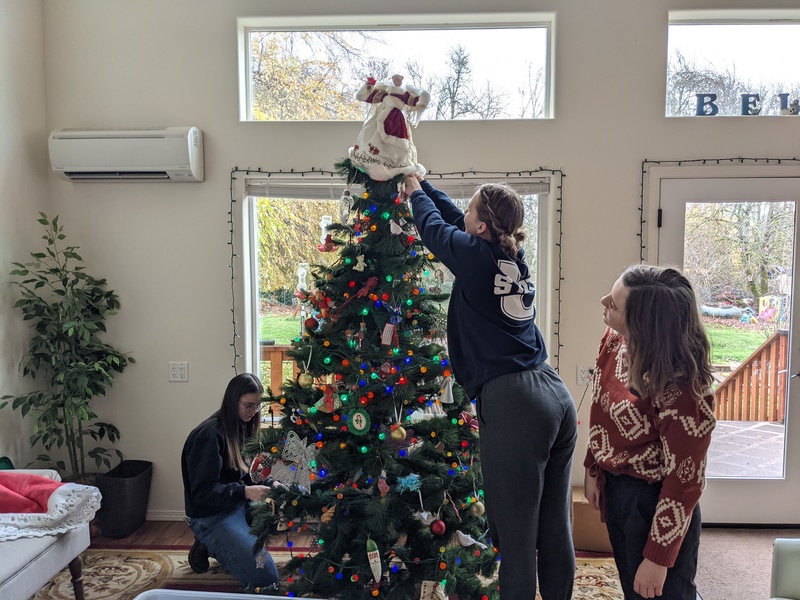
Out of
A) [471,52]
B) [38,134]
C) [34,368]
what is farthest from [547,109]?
[34,368]

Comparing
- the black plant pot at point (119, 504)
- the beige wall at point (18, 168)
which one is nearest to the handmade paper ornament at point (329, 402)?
the black plant pot at point (119, 504)

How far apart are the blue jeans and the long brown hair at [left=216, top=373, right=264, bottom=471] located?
241 millimetres

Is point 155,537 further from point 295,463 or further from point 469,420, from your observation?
point 469,420

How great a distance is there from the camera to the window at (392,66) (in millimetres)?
3053

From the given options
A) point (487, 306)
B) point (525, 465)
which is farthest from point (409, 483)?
point (487, 306)

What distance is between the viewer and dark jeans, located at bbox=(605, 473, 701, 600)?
4.45 ft

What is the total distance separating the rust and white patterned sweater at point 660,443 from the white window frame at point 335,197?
1.58 meters

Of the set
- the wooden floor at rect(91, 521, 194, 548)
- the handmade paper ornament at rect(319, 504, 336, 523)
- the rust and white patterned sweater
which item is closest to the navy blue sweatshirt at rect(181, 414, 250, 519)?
the handmade paper ornament at rect(319, 504, 336, 523)

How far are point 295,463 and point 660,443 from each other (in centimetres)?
121

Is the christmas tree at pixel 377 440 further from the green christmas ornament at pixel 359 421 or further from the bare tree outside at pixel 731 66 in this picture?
the bare tree outside at pixel 731 66

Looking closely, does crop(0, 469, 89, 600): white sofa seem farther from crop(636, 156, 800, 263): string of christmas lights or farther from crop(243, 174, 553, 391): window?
crop(636, 156, 800, 263): string of christmas lights

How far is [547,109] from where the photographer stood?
303cm

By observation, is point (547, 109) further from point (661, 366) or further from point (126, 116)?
Result: point (126, 116)

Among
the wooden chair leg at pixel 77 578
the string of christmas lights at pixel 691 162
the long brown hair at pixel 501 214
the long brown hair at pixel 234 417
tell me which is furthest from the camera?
the string of christmas lights at pixel 691 162
